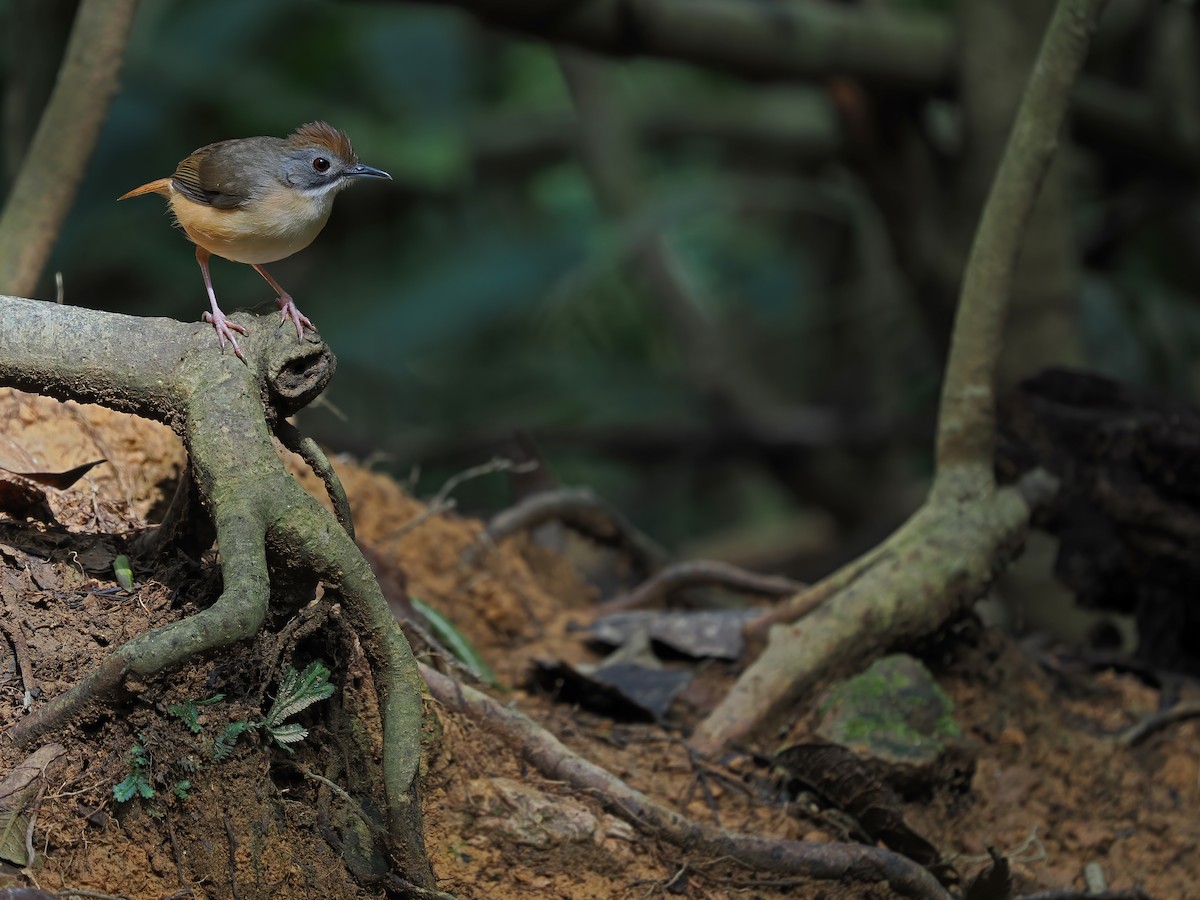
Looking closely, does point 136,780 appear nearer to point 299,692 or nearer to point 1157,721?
point 299,692

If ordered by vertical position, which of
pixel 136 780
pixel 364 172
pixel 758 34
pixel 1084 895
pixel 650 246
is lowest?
pixel 650 246

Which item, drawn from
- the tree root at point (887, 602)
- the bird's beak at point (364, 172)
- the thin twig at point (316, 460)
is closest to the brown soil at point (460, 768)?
the tree root at point (887, 602)

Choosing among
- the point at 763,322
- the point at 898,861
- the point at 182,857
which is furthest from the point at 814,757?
the point at 763,322

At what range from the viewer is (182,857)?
7.20 feet

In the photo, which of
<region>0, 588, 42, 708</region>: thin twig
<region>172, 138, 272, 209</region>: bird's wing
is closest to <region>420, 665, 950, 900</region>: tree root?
<region>0, 588, 42, 708</region>: thin twig

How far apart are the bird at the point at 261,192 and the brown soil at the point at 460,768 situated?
2.09 ft

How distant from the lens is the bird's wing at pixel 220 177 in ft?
8.72

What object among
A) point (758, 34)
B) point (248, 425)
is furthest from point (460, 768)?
point (758, 34)

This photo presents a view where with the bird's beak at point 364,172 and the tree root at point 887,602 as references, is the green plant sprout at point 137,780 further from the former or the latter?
the tree root at point 887,602

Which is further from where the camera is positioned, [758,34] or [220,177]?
[758,34]

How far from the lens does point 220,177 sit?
2674 mm

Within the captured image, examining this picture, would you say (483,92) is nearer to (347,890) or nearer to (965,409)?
(965,409)

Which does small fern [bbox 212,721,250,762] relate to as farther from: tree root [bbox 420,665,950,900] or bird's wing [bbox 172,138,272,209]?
bird's wing [bbox 172,138,272,209]

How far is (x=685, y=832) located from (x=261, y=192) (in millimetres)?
1538
